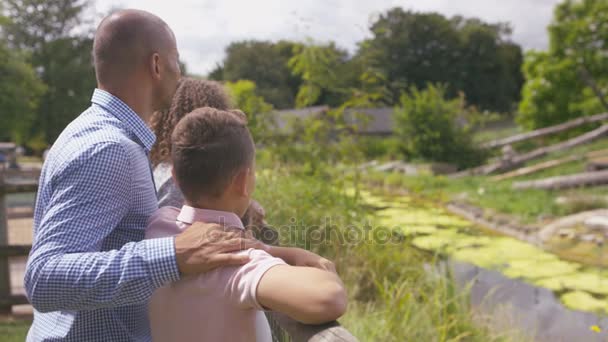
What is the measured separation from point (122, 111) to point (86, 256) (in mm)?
409

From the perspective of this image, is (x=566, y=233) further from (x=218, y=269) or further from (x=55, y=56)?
(x=55, y=56)

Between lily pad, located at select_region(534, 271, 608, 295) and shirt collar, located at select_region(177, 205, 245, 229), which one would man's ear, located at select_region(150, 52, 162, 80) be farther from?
lily pad, located at select_region(534, 271, 608, 295)

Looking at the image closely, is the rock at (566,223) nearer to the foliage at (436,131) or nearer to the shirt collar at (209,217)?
the shirt collar at (209,217)

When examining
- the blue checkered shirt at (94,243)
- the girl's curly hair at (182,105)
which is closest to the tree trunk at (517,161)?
the girl's curly hair at (182,105)

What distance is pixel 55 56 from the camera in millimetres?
32312

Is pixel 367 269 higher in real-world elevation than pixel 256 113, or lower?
lower

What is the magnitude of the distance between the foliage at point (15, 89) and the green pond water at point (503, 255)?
2018 centimetres

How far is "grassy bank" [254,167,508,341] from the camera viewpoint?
3.27 m

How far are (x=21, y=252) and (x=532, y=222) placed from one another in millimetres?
7100

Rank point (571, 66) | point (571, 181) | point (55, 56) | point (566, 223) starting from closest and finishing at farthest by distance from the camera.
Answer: point (566, 223)
point (571, 181)
point (571, 66)
point (55, 56)

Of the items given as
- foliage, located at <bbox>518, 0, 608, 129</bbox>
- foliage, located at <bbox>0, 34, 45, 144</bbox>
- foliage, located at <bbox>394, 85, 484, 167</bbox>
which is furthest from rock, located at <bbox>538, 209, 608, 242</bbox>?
foliage, located at <bbox>0, 34, 45, 144</bbox>

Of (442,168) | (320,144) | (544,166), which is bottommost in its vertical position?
(442,168)

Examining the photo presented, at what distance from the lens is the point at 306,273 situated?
935 millimetres
